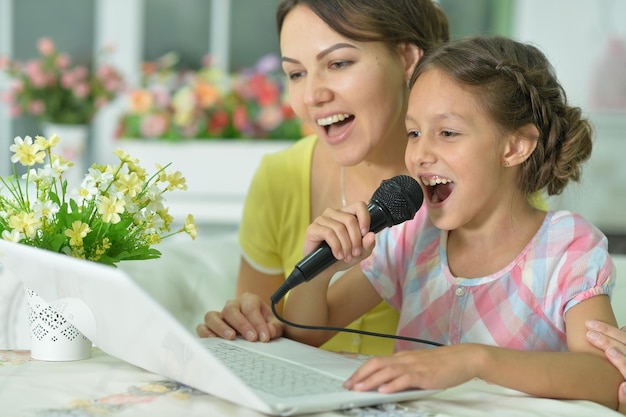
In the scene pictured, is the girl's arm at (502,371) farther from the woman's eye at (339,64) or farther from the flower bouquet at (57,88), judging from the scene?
the flower bouquet at (57,88)

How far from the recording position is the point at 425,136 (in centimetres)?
136

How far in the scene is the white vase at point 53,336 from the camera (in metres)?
1.16

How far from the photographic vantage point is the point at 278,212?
191cm

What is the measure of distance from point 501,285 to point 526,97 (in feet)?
0.95

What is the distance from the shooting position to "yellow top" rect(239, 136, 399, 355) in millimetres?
1893

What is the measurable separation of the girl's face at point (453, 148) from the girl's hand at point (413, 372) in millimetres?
381

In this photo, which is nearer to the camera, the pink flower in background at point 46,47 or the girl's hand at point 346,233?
the girl's hand at point 346,233

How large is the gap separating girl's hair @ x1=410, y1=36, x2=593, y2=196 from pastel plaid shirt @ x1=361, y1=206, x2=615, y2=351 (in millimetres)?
76

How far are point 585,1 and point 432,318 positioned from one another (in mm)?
2848

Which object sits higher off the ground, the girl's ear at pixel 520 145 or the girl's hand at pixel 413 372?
the girl's ear at pixel 520 145

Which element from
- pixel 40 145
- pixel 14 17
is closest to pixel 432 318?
pixel 40 145

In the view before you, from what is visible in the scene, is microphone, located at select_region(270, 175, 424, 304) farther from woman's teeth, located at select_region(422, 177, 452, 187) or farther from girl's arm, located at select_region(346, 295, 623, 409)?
girl's arm, located at select_region(346, 295, 623, 409)

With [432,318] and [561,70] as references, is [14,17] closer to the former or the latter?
[561,70]

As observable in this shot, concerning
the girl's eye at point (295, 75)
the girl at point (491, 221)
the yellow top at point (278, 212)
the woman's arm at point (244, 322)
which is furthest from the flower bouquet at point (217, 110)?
the woman's arm at point (244, 322)
